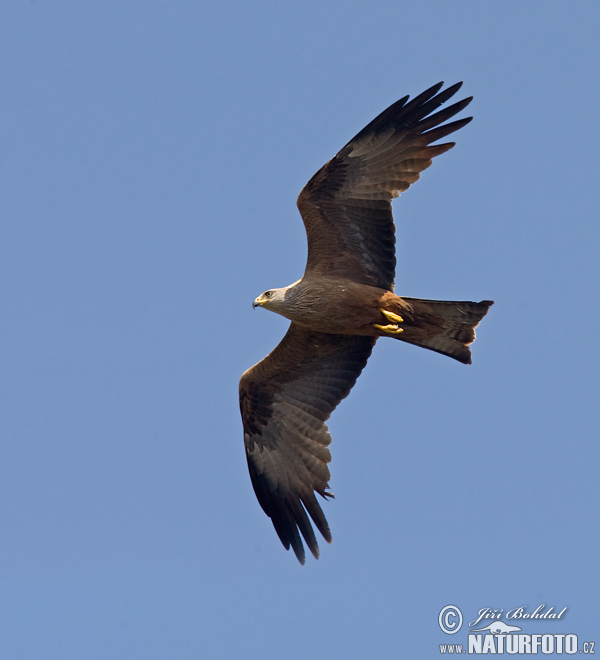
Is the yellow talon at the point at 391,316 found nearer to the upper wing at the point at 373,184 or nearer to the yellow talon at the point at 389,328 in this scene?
the yellow talon at the point at 389,328

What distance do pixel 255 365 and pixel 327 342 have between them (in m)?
1.00

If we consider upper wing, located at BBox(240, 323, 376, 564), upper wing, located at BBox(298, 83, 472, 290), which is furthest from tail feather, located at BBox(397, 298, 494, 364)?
upper wing, located at BBox(240, 323, 376, 564)

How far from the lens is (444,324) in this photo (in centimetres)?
1499

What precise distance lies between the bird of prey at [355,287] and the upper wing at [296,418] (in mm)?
15

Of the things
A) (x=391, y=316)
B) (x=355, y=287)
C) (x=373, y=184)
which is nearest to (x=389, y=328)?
(x=391, y=316)

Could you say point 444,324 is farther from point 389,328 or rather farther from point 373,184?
point 373,184

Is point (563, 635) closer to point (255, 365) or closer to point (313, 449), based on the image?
point (313, 449)

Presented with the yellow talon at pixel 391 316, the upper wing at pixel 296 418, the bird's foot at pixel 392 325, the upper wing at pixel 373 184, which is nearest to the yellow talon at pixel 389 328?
the bird's foot at pixel 392 325

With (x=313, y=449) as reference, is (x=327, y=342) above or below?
above

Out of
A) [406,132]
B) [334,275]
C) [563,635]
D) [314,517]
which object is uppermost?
[406,132]

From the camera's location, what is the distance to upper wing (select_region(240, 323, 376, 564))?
1581 centimetres

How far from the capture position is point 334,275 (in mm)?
15062

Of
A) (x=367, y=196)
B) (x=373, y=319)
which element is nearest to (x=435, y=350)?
(x=373, y=319)

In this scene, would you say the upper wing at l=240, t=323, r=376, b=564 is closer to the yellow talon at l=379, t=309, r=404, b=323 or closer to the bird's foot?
the bird's foot
